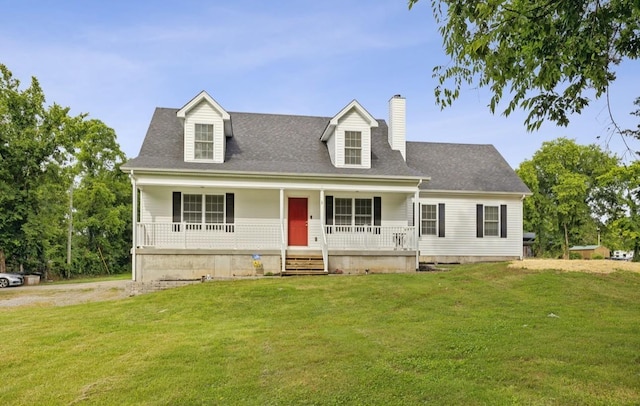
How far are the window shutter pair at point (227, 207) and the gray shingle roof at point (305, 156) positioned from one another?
1255 mm

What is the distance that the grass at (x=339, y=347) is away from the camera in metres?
4.64

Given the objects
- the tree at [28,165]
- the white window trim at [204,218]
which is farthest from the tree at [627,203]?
the tree at [28,165]

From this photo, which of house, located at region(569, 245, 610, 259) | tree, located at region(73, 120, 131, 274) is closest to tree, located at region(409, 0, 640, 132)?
tree, located at region(73, 120, 131, 274)

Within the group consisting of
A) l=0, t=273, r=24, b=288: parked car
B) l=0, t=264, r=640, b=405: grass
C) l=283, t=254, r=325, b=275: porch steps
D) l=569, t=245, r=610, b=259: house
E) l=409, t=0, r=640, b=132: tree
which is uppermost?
l=409, t=0, r=640, b=132: tree

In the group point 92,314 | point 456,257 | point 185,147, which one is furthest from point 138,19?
point 456,257

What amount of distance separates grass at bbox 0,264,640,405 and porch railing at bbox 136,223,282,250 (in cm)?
369

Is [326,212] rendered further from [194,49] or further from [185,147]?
[194,49]

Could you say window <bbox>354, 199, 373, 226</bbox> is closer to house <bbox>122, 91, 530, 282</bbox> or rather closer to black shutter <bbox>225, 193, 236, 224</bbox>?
house <bbox>122, 91, 530, 282</bbox>

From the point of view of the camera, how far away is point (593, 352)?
5.73 meters

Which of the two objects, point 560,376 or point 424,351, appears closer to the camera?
point 560,376

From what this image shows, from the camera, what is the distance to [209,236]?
15773 millimetres

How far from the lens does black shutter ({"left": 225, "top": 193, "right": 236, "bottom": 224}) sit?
53.2ft

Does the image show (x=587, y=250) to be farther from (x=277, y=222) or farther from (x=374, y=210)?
(x=277, y=222)

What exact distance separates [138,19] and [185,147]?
5.45 metres
